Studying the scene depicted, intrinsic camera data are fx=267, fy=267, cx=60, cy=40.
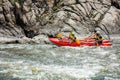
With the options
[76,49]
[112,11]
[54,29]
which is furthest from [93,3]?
[76,49]

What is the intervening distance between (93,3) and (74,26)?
19.1ft

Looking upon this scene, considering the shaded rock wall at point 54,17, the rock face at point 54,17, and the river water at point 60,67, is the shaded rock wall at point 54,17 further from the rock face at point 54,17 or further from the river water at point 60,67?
the river water at point 60,67

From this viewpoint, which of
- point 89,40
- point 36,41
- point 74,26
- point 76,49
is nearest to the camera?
point 76,49

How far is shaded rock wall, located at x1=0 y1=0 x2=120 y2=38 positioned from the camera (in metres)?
41.8

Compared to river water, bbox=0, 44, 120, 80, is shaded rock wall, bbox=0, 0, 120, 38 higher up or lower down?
lower down

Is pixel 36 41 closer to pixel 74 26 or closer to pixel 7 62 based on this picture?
pixel 74 26

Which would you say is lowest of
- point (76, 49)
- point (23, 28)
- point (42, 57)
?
point (23, 28)

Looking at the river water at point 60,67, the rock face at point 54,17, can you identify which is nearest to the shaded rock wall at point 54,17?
the rock face at point 54,17

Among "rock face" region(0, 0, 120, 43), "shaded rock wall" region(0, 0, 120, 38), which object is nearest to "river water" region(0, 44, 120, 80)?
"rock face" region(0, 0, 120, 43)

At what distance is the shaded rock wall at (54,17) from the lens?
1645 inches

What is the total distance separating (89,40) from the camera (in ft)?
110

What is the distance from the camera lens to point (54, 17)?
4278 cm

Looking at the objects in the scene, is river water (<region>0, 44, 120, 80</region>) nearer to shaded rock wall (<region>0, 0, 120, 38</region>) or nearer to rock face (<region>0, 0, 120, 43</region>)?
rock face (<region>0, 0, 120, 43</region>)

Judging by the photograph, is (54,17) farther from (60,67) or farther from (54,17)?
(60,67)
